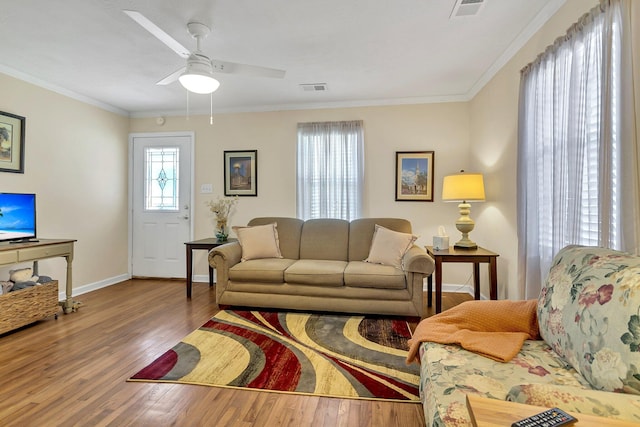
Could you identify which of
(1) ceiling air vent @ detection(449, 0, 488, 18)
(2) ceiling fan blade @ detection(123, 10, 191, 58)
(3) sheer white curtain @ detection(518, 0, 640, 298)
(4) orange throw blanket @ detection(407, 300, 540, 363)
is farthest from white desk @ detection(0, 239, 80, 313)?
(3) sheer white curtain @ detection(518, 0, 640, 298)

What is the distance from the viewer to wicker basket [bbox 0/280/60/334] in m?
2.58

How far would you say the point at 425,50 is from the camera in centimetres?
277

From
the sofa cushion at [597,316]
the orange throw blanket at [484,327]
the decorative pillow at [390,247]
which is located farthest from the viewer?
the decorative pillow at [390,247]

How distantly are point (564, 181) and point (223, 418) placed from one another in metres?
2.39

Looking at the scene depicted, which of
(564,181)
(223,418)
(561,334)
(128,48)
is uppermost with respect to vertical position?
(128,48)

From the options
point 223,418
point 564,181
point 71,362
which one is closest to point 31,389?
point 71,362

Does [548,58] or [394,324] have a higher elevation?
[548,58]

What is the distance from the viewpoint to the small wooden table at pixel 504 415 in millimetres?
736

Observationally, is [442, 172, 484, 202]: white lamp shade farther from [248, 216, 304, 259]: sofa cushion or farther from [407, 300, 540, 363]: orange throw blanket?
[248, 216, 304, 259]: sofa cushion

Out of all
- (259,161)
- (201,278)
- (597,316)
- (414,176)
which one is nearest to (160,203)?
(201,278)

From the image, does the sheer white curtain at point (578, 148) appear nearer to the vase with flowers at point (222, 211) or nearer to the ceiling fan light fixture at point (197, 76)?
the ceiling fan light fixture at point (197, 76)

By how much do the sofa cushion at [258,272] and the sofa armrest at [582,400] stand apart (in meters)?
2.41

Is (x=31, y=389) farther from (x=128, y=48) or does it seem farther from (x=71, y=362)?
(x=128, y=48)

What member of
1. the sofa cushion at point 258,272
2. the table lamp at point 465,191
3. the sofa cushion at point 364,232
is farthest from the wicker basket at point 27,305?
the table lamp at point 465,191
